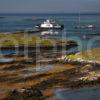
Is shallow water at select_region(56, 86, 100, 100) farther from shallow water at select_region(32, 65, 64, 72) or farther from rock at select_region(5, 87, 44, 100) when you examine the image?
shallow water at select_region(32, 65, 64, 72)

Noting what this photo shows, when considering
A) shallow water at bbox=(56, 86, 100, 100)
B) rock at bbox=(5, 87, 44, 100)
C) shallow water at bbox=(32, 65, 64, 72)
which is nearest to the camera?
rock at bbox=(5, 87, 44, 100)

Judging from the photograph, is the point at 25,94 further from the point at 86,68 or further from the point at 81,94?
the point at 86,68

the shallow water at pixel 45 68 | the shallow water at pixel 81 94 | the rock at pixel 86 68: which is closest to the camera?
the shallow water at pixel 81 94

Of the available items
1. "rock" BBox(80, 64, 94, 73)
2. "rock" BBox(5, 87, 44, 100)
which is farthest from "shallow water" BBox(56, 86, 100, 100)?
"rock" BBox(80, 64, 94, 73)

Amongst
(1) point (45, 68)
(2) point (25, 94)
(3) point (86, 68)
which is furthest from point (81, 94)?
(1) point (45, 68)

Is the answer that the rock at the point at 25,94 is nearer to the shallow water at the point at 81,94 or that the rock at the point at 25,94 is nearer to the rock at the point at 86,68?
the shallow water at the point at 81,94

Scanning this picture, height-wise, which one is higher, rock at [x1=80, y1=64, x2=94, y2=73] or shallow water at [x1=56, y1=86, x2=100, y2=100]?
rock at [x1=80, y1=64, x2=94, y2=73]

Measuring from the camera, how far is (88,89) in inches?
1251

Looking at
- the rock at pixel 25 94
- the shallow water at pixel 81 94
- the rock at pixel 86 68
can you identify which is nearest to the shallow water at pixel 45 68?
the rock at pixel 86 68

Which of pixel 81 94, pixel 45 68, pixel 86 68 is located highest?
pixel 86 68

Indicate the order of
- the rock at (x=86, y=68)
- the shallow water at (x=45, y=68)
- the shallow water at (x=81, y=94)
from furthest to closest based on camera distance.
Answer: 1. the shallow water at (x=45, y=68)
2. the rock at (x=86, y=68)
3. the shallow water at (x=81, y=94)

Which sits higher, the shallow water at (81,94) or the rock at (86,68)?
the rock at (86,68)

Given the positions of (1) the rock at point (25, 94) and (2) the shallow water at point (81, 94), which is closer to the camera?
(1) the rock at point (25, 94)

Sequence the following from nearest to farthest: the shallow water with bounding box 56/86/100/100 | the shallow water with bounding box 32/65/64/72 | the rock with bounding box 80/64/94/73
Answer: the shallow water with bounding box 56/86/100/100, the rock with bounding box 80/64/94/73, the shallow water with bounding box 32/65/64/72
